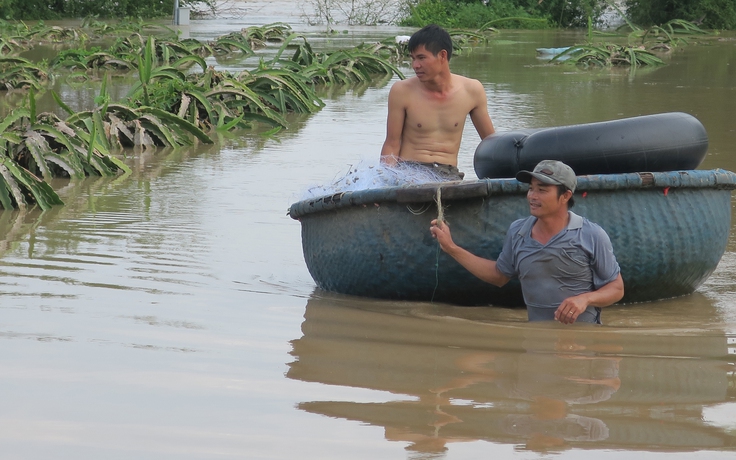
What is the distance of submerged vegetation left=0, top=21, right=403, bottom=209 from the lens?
25.9ft

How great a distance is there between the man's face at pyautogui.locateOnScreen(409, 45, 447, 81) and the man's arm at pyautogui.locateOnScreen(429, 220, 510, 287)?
109 centimetres

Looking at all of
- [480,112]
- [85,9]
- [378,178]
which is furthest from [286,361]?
[85,9]

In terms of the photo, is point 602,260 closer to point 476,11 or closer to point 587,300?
point 587,300

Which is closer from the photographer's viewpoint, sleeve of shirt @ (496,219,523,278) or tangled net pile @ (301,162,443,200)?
sleeve of shirt @ (496,219,523,278)

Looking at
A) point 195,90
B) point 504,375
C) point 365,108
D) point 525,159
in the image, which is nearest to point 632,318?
point 525,159

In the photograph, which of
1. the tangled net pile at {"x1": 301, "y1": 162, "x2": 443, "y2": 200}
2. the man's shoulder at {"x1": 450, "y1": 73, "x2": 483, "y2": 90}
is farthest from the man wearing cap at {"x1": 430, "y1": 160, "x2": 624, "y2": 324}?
the man's shoulder at {"x1": 450, "y1": 73, "x2": 483, "y2": 90}

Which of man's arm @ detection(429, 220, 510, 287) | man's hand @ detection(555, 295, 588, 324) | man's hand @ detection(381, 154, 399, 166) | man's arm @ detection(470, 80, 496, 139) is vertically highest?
man's arm @ detection(470, 80, 496, 139)

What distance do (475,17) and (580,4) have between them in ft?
13.8

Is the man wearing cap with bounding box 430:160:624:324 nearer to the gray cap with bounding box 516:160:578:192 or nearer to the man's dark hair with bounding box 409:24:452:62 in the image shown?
the gray cap with bounding box 516:160:578:192

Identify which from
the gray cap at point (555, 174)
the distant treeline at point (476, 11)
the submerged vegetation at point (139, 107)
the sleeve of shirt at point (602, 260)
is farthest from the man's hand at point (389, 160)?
the distant treeline at point (476, 11)

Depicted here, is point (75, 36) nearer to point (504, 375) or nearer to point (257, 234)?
point (257, 234)

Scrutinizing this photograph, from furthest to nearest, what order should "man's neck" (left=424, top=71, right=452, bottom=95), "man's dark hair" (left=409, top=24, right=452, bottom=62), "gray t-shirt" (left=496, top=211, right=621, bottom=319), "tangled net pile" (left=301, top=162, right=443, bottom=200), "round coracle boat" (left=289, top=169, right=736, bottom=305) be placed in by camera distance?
"man's neck" (left=424, top=71, right=452, bottom=95)
"man's dark hair" (left=409, top=24, right=452, bottom=62)
"tangled net pile" (left=301, top=162, right=443, bottom=200)
"round coracle boat" (left=289, top=169, right=736, bottom=305)
"gray t-shirt" (left=496, top=211, right=621, bottom=319)

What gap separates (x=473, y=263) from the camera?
14.5ft

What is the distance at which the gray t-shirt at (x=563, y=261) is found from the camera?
419cm
